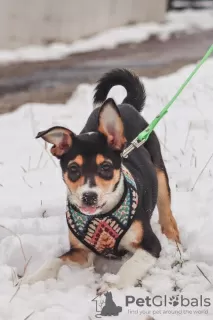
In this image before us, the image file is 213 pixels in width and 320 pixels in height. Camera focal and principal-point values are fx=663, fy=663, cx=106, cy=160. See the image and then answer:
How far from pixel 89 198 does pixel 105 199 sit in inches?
6.6

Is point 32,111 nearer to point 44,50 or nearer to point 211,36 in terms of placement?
point 44,50

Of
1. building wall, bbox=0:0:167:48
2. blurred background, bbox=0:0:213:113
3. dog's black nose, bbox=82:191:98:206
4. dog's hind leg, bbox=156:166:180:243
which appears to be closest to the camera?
dog's black nose, bbox=82:191:98:206

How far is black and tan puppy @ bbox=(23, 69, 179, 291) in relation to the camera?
3455 mm

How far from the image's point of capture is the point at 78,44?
714 inches

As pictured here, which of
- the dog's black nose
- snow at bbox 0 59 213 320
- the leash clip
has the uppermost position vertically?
the leash clip

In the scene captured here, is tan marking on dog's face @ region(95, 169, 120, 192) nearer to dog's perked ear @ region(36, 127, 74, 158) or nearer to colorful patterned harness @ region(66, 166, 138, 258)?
colorful patterned harness @ region(66, 166, 138, 258)

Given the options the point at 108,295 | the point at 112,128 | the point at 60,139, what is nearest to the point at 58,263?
the point at 108,295

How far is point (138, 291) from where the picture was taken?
344cm

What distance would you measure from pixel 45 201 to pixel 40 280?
1.34m

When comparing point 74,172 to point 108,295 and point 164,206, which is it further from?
point 164,206

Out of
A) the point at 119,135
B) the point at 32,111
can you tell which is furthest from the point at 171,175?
the point at 32,111

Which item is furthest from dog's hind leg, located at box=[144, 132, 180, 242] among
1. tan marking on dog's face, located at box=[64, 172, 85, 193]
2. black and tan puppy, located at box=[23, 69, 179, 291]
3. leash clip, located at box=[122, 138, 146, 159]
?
tan marking on dog's face, located at box=[64, 172, 85, 193]
